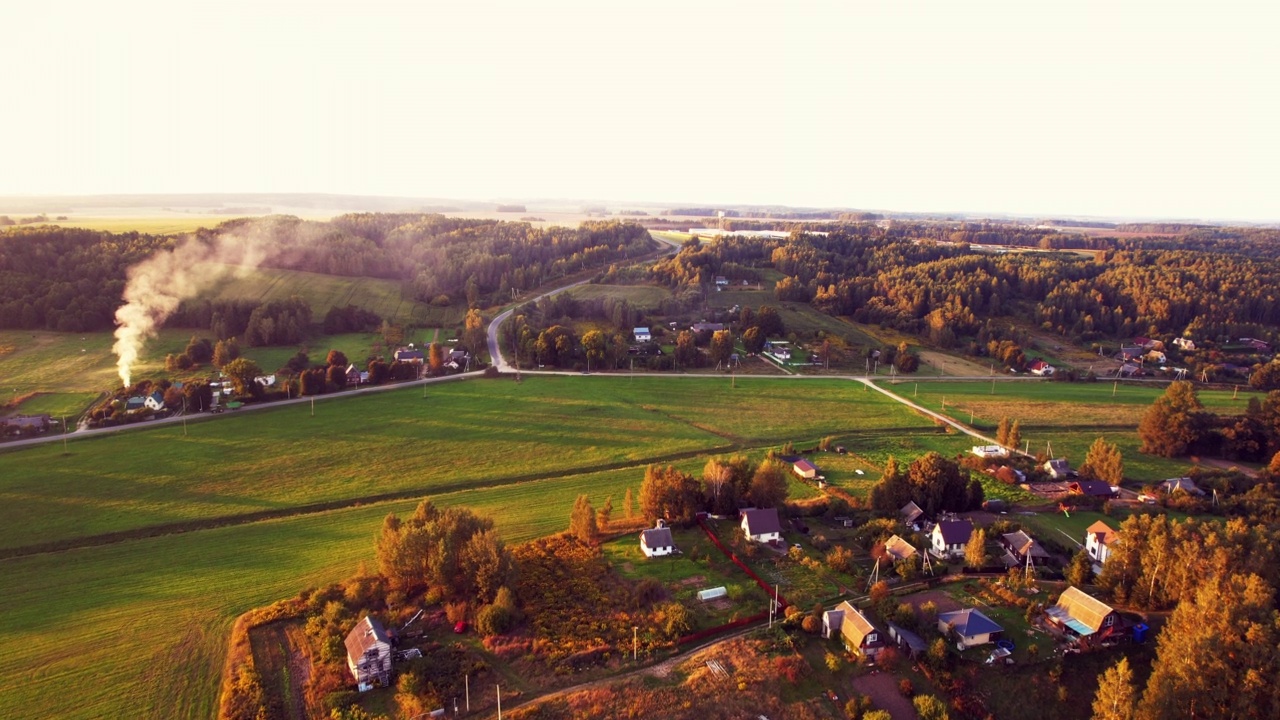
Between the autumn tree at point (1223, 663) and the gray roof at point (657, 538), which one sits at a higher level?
the autumn tree at point (1223, 663)

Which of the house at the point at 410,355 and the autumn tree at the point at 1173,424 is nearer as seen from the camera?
the autumn tree at the point at 1173,424

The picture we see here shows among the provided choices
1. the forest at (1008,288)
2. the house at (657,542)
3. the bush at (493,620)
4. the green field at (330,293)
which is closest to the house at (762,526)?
the house at (657,542)

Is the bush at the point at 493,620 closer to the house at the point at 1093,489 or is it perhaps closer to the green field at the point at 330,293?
the house at the point at 1093,489

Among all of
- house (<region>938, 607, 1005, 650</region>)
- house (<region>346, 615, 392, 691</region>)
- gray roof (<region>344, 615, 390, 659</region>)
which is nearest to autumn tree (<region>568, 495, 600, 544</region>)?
gray roof (<region>344, 615, 390, 659</region>)

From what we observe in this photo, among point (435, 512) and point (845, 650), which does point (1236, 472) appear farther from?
point (435, 512)

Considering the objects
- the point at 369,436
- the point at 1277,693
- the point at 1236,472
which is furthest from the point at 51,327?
the point at 1236,472

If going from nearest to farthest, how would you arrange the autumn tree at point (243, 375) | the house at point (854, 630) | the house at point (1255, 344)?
1. the house at point (854, 630)
2. the autumn tree at point (243, 375)
3. the house at point (1255, 344)
